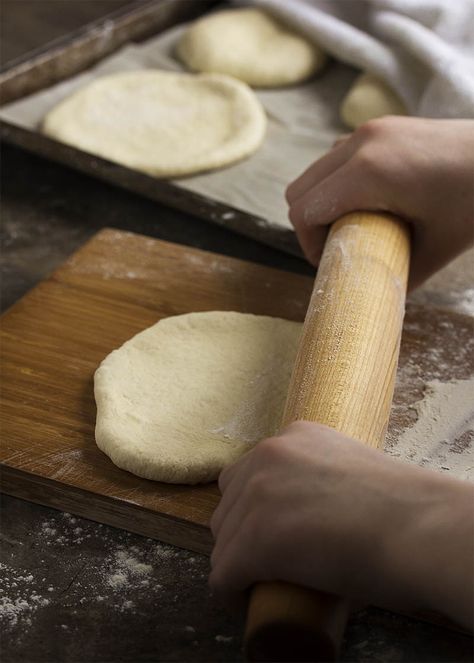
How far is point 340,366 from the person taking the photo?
4.38 feet

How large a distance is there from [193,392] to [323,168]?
21.6 inches

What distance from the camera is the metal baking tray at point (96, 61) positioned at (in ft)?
7.12

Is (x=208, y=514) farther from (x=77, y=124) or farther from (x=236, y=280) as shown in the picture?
(x=77, y=124)

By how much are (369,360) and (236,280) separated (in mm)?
617

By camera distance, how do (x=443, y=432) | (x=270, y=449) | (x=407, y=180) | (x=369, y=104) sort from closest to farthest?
(x=270, y=449), (x=443, y=432), (x=407, y=180), (x=369, y=104)

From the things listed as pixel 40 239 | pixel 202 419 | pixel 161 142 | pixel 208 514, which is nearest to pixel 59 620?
pixel 208 514

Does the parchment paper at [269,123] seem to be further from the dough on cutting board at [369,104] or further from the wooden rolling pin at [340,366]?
the wooden rolling pin at [340,366]

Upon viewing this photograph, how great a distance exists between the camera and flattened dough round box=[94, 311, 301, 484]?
141cm

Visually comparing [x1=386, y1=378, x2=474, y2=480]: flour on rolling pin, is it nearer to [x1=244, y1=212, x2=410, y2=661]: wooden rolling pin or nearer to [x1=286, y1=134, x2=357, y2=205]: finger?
[x1=244, y1=212, x2=410, y2=661]: wooden rolling pin

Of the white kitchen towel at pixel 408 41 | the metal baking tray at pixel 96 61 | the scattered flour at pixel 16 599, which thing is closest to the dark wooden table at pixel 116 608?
the scattered flour at pixel 16 599

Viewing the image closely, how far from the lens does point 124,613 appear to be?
131 cm

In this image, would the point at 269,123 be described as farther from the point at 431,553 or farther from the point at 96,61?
the point at 431,553

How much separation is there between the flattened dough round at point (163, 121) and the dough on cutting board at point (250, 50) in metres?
0.07

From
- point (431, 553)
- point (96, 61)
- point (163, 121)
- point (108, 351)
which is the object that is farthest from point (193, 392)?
point (96, 61)
